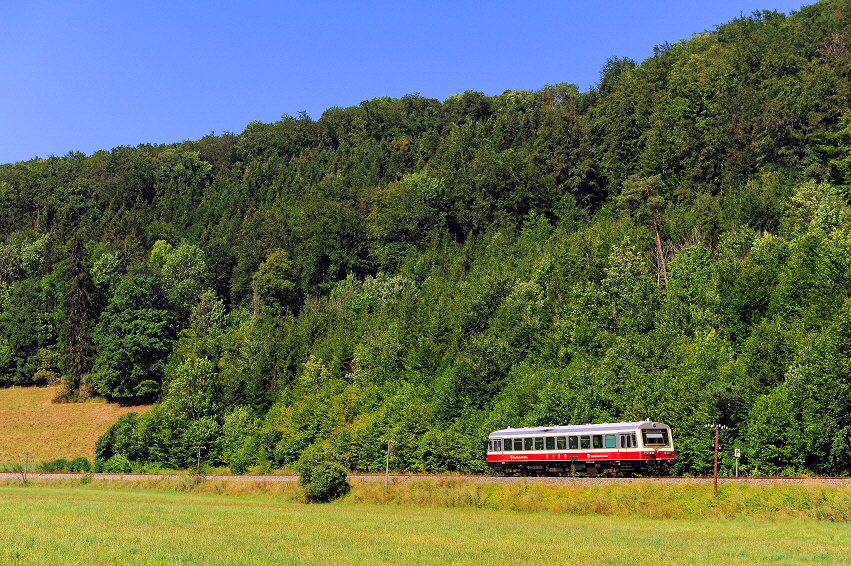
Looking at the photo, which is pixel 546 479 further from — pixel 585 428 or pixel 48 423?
pixel 48 423

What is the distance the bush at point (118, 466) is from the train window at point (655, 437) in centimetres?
6385

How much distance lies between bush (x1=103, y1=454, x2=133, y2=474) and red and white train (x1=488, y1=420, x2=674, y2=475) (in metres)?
52.0

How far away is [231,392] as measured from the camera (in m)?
111

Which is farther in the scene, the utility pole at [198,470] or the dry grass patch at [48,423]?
the dry grass patch at [48,423]

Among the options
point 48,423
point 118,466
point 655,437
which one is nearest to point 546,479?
point 655,437

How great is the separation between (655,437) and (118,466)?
66.1 meters

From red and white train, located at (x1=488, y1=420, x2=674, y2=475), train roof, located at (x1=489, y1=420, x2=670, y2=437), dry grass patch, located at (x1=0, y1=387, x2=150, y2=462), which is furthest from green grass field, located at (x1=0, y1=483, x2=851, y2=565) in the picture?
dry grass patch, located at (x1=0, y1=387, x2=150, y2=462)

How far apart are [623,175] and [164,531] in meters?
99.8

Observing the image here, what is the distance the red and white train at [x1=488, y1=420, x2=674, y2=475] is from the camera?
55.9 metres

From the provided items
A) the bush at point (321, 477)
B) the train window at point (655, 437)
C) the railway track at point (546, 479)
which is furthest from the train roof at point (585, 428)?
the bush at point (321, 477)

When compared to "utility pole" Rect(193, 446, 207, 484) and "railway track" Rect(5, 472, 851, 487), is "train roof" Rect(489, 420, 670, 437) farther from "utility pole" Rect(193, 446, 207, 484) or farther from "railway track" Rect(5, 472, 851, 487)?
"utility pole" Rect(193, 446, 207, 484)

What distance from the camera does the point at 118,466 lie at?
97688 mm

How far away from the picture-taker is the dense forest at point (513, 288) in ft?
224

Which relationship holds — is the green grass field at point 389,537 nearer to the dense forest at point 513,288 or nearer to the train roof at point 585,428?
the train roof at point 585,428
